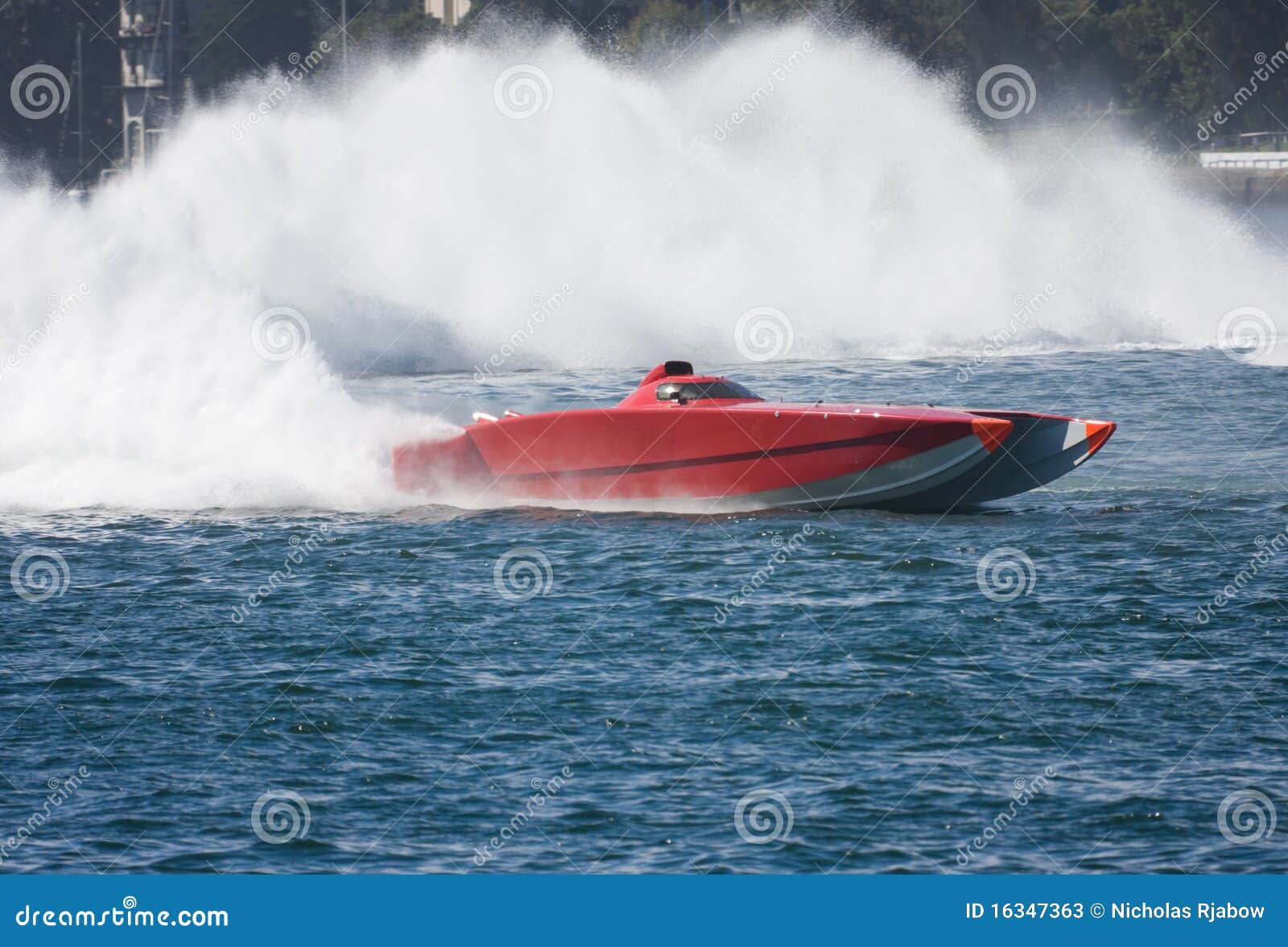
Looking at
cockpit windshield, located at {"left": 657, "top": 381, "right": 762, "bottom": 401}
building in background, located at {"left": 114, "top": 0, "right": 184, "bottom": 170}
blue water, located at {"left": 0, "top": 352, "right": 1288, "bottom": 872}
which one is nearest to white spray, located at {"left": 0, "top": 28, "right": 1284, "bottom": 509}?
cockpit windshield, located at {"left": 657, "top": 381, "right": 762, "bottom": 401}

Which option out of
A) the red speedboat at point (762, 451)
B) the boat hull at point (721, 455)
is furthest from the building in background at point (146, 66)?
the red speedboat at point (762, 451)

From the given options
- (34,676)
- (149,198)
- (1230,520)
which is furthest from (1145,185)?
(34,676)

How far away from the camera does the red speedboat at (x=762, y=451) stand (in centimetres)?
1759

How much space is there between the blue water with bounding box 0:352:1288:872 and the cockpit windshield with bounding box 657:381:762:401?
1.37 meters

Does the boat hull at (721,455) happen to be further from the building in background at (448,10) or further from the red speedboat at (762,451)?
the building in background at (448,10)

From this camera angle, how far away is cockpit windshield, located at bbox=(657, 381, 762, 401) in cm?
1855

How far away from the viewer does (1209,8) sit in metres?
88.1

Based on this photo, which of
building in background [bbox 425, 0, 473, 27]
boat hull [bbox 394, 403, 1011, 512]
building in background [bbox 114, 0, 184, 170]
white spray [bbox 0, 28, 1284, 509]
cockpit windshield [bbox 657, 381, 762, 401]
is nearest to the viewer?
boat hull [bbox 394, 403, 1011, 512]

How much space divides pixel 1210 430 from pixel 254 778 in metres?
16.5

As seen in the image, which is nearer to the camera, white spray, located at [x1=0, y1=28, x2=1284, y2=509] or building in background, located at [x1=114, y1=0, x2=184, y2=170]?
white spray, located at [x1=0, y1=28, x2=1284, y2=509]

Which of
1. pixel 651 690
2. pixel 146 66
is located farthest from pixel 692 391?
pixel 146 66

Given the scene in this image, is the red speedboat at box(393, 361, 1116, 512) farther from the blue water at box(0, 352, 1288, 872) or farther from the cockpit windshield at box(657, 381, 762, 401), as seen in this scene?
the blue water at box(0, 352, 1288, 872)

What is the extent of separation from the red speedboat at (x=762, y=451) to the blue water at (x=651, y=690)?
392 millimetres

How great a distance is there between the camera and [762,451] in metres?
18.0
